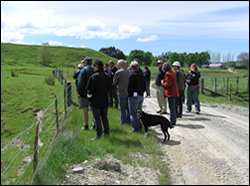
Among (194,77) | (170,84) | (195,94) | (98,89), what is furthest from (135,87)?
(195,94)

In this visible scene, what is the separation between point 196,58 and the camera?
164 meters

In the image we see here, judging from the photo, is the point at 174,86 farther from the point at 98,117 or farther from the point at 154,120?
the point at 98,117

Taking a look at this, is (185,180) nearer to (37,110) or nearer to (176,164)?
(176,164)

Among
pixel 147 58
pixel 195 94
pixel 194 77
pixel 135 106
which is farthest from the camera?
pixel 147 58

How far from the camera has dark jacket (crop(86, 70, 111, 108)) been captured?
6453 millimetres

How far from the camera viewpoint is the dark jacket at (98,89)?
21.2ft

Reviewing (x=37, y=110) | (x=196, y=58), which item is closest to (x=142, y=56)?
(x=196, y=58)

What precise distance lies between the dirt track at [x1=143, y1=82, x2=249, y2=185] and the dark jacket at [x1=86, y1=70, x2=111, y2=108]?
218cm

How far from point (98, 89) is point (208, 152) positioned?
11.1 ft

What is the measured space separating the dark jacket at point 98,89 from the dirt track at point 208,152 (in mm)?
2185

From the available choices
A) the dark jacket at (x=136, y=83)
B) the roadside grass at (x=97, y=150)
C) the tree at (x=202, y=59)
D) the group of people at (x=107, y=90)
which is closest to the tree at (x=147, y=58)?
the tree at (x=202, y=59)

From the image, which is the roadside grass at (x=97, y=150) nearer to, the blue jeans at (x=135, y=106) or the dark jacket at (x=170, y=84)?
the blue jeans at (x=135, y=106)

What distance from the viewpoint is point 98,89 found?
257 inches

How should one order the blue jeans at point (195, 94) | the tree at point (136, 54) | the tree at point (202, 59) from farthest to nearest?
the tree at point (136, 54) < the tree at point (202, 59) < the blue jeans at point (195, 94)
